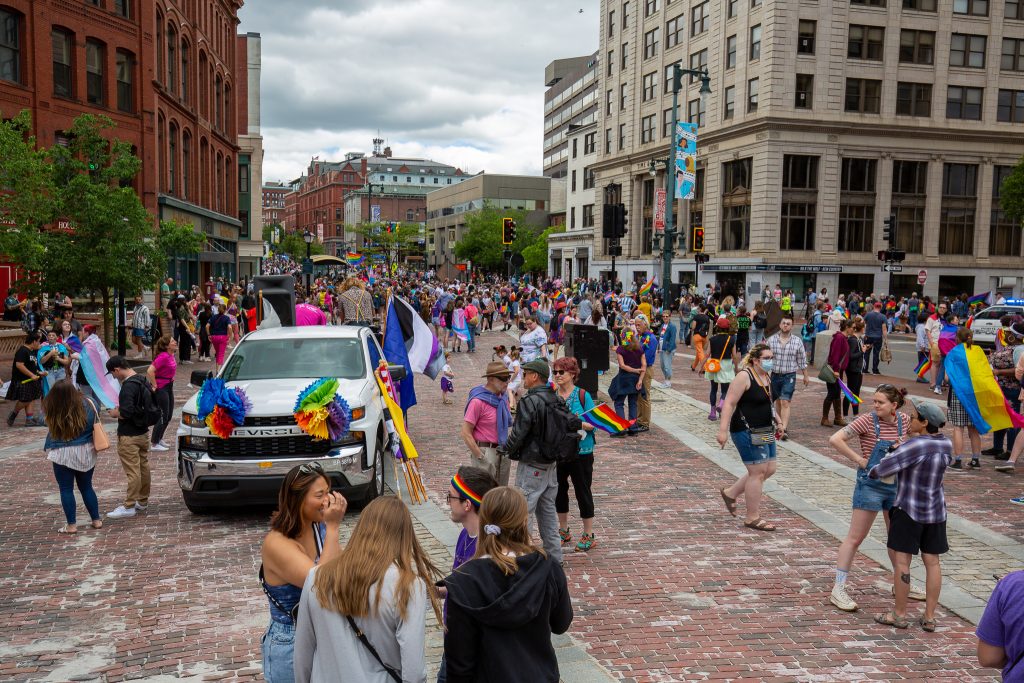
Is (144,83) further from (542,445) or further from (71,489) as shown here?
(542,445)

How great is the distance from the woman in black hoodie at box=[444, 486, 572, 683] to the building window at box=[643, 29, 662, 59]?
6113 centimetres

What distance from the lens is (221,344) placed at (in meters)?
21.1

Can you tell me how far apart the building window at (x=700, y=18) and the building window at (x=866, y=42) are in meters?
→ 9.10

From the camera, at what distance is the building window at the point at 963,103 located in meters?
50.2

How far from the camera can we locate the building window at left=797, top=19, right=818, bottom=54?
4772 centimetres

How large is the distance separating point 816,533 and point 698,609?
261 centimetres

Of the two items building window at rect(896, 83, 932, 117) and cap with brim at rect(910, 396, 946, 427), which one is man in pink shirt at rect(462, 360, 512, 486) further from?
building window at rect(896, 83, 932, 117)

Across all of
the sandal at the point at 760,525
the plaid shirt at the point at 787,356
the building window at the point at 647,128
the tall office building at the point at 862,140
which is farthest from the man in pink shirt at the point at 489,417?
the building window at the point at 647,128

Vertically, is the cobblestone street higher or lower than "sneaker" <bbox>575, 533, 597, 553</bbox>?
lower

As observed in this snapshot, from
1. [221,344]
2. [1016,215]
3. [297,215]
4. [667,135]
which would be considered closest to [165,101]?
[221,344]

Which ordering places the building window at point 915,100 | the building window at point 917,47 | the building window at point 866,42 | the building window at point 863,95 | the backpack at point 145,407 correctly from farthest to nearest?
1. the building window at point 915,100
2. the building window at point 917,47
3. the building window at point 863,95
4. the building window at point 866,42
5. the backpack at point 145,407

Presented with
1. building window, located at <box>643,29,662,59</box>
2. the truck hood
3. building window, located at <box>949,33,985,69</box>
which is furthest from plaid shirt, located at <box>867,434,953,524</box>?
building window, located at <box>643,29,662,59</box>

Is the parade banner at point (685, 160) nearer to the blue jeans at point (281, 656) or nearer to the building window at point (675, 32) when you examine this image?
the blue jeans at point (281, 656)

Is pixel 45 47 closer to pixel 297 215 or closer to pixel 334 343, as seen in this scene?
pixel 334 343
